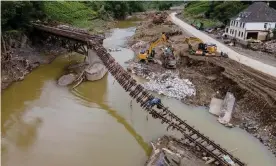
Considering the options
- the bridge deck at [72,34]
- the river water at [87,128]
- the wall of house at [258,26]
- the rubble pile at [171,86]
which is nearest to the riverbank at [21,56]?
the river water at [87,128]

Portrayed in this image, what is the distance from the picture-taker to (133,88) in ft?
82.5

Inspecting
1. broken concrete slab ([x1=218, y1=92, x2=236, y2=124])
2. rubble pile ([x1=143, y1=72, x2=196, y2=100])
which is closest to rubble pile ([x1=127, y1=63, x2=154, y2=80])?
rubble pile ([x1=143, y1=72, x2=196, y2=100])

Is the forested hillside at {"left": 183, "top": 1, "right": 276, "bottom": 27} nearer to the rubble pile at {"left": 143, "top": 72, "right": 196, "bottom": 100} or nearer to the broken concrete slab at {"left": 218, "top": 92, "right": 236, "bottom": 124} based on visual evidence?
the rubble pile at {"left": 143, "top": 72, "right": 196, "bottom": 100}

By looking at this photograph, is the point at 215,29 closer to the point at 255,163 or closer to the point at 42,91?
the point at 42,91

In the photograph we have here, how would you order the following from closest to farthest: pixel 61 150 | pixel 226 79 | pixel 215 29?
1. pixel 61 150
2. pixel 226 79
3. pixel 215 29

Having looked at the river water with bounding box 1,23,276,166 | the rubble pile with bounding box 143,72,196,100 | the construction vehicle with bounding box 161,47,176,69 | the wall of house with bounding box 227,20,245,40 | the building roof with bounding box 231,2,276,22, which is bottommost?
the river water with bounding box 1,23,276,166

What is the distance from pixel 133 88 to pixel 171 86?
5.54 meters

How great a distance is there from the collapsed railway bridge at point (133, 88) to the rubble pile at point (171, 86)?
11.9 ft

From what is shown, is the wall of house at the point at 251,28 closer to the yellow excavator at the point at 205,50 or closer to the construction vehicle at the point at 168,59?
the yellow excavator at the point at 205,50

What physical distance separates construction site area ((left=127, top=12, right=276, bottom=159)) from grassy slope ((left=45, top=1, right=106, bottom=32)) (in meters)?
21.8

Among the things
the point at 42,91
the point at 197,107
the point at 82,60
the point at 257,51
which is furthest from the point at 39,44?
the point at 257,51

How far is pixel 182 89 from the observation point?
93.4ft

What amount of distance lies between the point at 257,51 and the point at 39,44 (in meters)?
28.5

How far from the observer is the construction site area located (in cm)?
2258
